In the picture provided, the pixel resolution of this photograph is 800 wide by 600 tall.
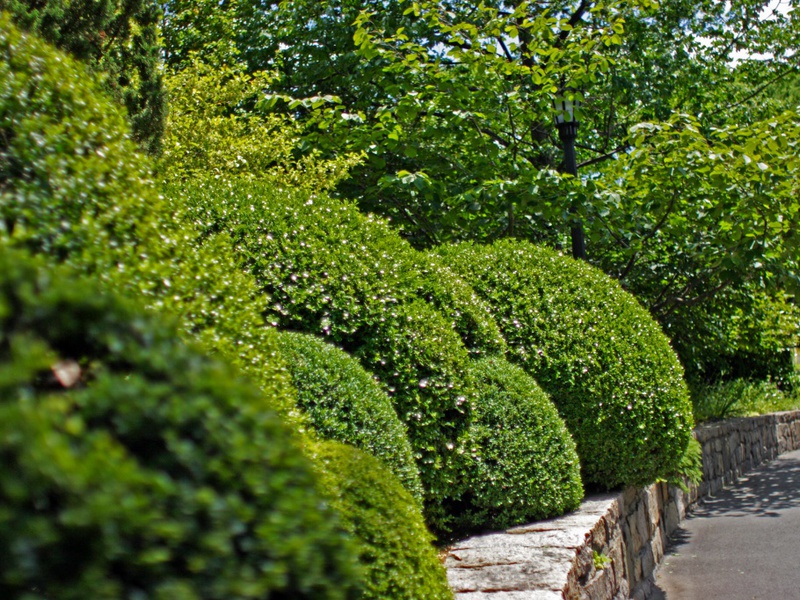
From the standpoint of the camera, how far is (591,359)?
21.0 ft

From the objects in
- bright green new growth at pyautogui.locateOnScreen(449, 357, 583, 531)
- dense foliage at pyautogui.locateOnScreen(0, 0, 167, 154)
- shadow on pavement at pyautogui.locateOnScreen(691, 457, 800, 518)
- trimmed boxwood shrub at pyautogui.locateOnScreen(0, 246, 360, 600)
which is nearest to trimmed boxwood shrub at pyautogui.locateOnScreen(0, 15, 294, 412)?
trimmed boxwood shrub at pyautogui.locateOnScreen(0, 246, 360, 600)

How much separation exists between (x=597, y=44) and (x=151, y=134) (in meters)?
5.20

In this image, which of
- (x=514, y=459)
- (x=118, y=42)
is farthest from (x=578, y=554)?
(x=118, y=42)

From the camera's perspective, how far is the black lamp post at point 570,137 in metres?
8.97

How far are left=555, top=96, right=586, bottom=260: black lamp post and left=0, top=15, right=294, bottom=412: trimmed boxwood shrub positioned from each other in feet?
21.6

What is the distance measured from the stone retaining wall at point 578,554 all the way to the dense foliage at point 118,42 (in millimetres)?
4965

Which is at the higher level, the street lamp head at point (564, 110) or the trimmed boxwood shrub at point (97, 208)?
the street lamp head at point (564, 110)

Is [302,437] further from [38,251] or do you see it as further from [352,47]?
[352,47]

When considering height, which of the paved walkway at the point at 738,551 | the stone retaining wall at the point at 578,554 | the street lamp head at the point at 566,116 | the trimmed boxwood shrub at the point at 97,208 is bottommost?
the paved walkway at the point at 738,551

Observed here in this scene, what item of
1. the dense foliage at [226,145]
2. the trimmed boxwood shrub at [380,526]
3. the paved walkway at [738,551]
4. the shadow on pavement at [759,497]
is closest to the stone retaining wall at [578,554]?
the paved walkway at [738,551]

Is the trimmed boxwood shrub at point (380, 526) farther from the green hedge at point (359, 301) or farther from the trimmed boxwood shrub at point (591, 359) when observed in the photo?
the trimmed boxwood shrub at point (591, 359)

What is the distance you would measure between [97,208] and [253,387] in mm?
813

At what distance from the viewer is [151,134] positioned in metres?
8.53

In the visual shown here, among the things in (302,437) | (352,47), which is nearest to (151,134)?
(352,47)
